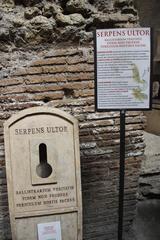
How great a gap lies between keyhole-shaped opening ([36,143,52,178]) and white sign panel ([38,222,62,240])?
32cm

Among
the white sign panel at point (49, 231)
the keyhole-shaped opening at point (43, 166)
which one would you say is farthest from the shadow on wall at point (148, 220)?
the keyhole-shaped opening at point (43, 166)

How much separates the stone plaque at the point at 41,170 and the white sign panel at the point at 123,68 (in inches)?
11.4

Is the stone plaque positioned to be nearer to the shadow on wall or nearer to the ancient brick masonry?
the ancient brick masonry

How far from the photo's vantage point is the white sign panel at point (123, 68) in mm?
2402

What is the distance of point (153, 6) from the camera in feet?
17.7

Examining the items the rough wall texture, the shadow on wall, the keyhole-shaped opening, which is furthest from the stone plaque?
the shadow on wall

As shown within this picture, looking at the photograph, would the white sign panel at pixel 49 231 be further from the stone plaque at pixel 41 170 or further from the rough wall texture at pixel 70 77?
the rough wall texture at pixel 70 77

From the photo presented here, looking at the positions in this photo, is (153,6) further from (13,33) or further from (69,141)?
(69,141)

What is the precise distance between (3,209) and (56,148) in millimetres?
861

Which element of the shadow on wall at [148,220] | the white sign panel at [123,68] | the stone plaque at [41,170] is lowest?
the shadow on wall at [148,220]

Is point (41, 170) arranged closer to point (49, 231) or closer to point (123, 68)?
→ point (49, 231)

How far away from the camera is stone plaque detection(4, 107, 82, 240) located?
7.93 ft

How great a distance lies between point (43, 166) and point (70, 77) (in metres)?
0.81

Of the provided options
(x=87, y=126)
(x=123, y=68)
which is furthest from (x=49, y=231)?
(x=123, y=68)
